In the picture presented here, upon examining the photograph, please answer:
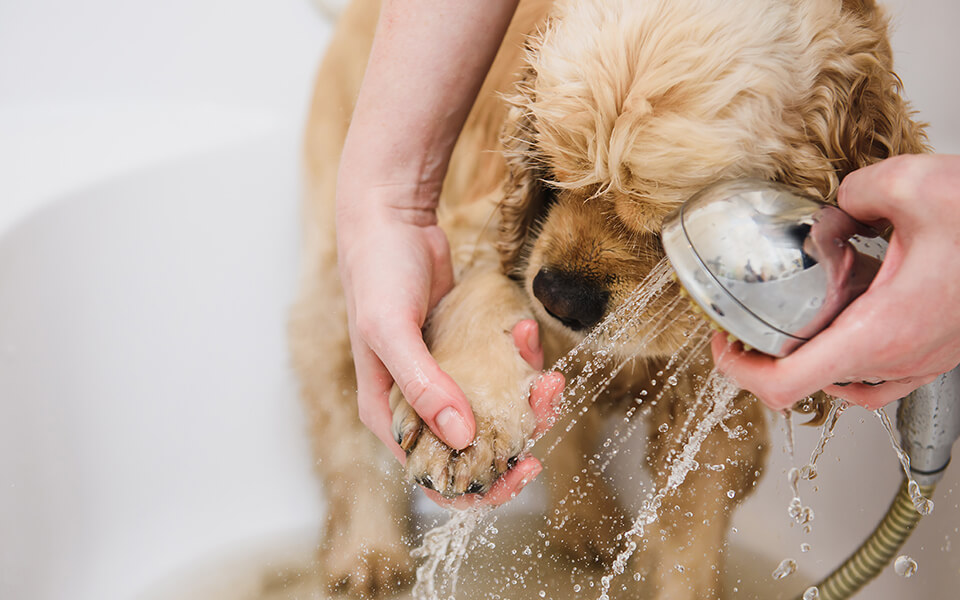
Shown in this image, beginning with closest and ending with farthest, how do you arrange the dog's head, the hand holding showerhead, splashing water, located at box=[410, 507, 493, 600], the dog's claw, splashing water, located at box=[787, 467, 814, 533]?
the hand holding showerhead → the dog's head → the dog's claw → splashing water, located at box=[787, 467, 814, 533] → splashing water, located at box=[410, 507, 493, 600]

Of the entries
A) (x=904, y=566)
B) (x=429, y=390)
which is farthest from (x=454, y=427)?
(x=904, y=566)

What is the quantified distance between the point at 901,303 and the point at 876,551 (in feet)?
2.14

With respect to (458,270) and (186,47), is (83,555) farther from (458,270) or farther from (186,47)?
(186,47)

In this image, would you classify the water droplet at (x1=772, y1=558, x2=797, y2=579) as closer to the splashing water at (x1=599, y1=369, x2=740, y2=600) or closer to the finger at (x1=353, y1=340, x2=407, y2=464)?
the splashing water at (x1=599, y1=369, x2=740, y2=600)

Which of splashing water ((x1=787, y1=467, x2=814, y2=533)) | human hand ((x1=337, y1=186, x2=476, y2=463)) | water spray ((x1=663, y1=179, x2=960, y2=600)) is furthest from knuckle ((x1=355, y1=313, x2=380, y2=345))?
splashing water ((x1=787, y1=467, x2=814, y2=533))

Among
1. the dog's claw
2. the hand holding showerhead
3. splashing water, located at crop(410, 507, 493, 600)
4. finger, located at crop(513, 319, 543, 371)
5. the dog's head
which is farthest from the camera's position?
splashing water, located at crop(410, 507, 493, 600)

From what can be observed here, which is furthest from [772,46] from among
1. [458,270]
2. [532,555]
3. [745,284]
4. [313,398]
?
[313,398]

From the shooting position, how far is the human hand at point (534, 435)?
34.2 inches

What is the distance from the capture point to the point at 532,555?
1.33 meters

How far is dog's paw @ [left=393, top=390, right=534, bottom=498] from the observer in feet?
2.74

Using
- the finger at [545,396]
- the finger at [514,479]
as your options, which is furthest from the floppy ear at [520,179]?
the finger at [514,479]

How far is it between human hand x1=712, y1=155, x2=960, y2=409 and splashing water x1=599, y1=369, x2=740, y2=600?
0.27m

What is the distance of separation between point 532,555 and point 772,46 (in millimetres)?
942

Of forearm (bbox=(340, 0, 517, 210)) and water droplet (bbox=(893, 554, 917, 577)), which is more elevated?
forearm (bbox=(340, 0, 517, 210))
